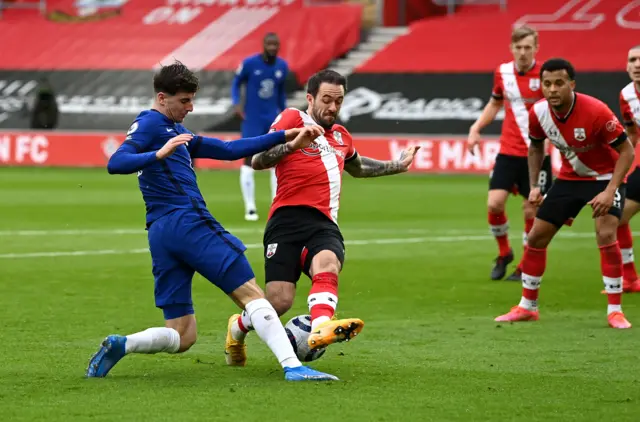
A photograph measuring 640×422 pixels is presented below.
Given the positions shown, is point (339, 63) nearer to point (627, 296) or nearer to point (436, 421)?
point (627, 296)

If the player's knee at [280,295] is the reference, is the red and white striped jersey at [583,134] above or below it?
above

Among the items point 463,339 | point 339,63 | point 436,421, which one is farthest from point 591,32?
point 436,421

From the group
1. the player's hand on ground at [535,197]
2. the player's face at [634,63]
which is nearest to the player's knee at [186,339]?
the player's hand on ground at [535,197]

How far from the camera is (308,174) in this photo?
793cm

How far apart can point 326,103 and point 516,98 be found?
527 centimetres

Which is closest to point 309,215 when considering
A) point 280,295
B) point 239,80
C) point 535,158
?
point 280,295

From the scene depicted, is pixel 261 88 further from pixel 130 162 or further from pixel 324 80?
pixel 130 162

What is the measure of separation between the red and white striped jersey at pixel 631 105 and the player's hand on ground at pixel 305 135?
15.6ft

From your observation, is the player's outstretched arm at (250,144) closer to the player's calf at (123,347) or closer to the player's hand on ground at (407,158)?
the player's calf at (123,347)

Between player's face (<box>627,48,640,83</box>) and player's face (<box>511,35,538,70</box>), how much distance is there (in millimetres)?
1435

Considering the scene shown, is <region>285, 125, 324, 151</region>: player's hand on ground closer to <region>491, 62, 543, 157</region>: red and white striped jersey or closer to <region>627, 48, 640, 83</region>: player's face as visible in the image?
<region>627, 48, 640, 83</region>: player's face

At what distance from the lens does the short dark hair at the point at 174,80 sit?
6.93 metres

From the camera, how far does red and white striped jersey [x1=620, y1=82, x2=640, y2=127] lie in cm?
1106

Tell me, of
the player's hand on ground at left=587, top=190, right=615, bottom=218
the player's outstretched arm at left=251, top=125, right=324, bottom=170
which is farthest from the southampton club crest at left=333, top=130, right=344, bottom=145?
the player's hand on ground at left=587, top=190, right=615, bottom=218
